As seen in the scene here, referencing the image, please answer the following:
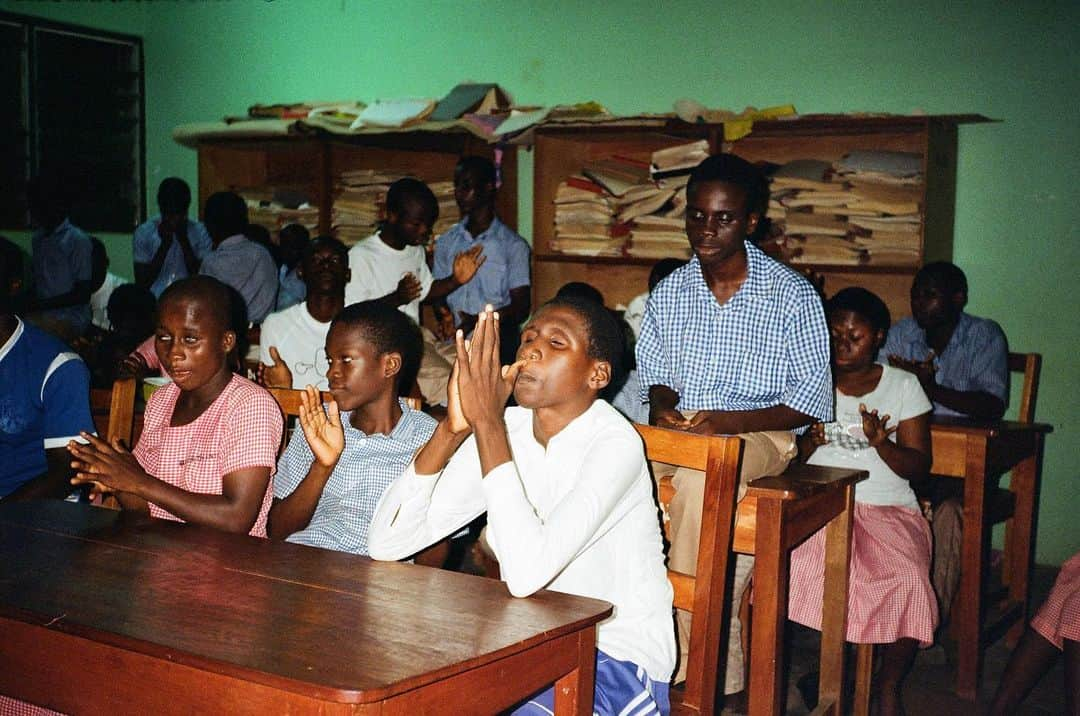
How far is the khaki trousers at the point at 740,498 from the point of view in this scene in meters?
2.35

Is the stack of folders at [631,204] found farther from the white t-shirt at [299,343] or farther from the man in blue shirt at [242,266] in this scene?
the white t-shirt at [299,343]

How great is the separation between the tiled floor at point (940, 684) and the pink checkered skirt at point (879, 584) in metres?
0.39

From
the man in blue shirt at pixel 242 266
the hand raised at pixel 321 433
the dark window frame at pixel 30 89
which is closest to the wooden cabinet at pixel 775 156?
the man in blue shirt at pixel 242 266

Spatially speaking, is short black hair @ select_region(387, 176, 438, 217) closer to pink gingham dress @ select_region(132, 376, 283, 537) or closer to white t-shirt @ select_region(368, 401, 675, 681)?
pink gingham dress @ select_region(132, 376, 283, 537)

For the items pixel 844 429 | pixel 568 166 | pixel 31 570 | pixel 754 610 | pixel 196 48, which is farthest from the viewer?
pixel 196 48

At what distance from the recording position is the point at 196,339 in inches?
89.3

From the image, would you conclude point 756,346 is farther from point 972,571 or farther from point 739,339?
point 972,571

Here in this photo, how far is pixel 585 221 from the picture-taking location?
200 inches

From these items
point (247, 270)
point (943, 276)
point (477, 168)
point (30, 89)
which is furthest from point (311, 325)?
point (30, 89)

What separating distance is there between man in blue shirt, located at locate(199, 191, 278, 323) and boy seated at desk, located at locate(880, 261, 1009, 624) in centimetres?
285

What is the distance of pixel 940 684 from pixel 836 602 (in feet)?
3.59

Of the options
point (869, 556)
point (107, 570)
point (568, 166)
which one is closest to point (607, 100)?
point (568, 166)

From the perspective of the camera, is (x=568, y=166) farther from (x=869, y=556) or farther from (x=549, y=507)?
(x=549, y=507)

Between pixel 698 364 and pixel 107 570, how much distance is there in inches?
66.6
